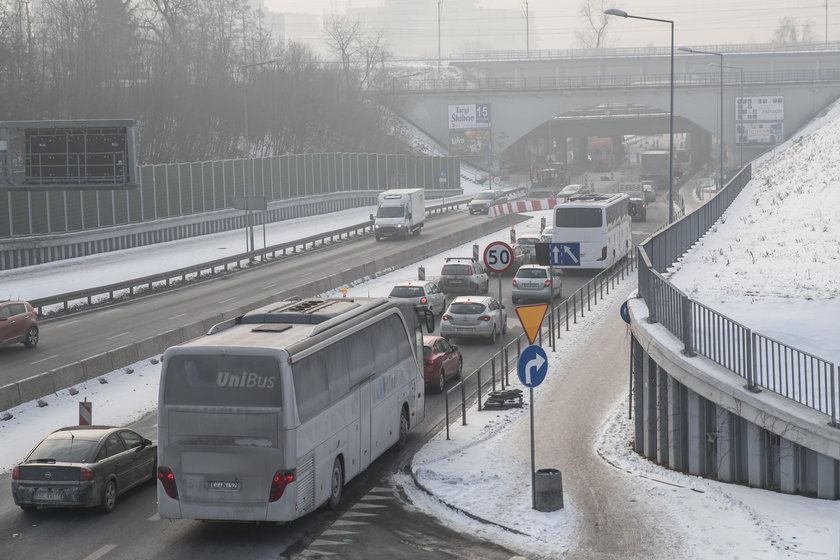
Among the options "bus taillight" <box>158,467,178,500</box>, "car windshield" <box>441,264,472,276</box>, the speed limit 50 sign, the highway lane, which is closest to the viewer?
"bus taillight" <box>158,467,178,500</box>

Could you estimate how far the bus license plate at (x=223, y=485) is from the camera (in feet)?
50.3

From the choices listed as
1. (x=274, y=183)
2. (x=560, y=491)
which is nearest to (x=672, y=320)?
(x=560, y=491)

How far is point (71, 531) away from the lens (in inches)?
644

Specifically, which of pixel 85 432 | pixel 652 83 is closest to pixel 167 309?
pixel 85 432

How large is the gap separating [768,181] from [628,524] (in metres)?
52.3

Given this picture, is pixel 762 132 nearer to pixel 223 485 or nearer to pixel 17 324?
pixel 17 324

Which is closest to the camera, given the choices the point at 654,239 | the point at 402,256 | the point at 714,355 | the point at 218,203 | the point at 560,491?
the point at 560,491

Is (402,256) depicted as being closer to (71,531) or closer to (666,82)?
(71,531)

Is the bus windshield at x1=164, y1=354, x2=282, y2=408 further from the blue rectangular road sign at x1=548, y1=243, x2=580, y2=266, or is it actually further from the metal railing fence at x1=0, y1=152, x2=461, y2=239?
the metal railing fence at x1=0, y1=152, x2=461, y2=239

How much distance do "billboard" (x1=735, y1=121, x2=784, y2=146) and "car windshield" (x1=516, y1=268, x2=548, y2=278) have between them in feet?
256

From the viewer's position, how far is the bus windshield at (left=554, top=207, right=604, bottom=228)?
45562mm

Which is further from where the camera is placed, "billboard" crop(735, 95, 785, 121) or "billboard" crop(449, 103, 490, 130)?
"billboard" crop(449, 103, 490, 130)

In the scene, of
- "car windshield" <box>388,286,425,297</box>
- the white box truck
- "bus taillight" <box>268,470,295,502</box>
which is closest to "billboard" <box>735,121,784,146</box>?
the white box truck


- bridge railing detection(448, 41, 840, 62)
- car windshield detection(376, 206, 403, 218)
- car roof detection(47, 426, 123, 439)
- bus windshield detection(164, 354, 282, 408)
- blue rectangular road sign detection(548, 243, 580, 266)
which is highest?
bridge railing detection(448, 41, 840, 62)
